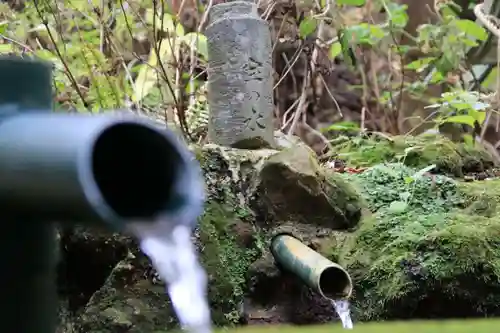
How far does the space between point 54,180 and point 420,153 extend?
215 cm

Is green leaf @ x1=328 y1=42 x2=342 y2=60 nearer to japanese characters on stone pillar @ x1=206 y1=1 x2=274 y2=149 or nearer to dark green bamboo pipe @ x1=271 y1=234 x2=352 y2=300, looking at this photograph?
japanese characters on stone pillar @ x1=206 y1=1 x2=274 y2=149

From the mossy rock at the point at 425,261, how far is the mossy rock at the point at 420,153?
0.37m

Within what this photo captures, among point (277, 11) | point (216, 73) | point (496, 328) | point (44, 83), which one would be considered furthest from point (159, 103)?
point (496, 328)

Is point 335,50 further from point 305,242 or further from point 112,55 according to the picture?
point 305,242

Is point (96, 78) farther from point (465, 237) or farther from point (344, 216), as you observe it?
point (465, 237)

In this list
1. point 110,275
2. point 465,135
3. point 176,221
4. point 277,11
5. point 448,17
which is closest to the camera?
point 176,221

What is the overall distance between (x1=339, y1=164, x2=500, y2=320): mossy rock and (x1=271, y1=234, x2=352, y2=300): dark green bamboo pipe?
0.23 metres

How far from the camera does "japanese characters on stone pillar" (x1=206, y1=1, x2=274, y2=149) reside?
7.22 feet

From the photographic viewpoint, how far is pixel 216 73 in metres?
2.26

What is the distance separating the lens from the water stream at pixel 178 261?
77 centimetres

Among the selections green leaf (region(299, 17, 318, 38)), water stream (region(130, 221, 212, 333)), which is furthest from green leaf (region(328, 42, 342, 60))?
water stream (region(130, 221, 212, 333))

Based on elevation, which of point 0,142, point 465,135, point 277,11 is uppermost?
point 0,142

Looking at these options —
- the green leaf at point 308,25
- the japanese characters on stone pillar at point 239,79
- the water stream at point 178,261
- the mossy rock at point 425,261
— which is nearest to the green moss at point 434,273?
the mossy rock at point 425,261

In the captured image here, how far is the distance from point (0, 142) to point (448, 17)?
133 inches
